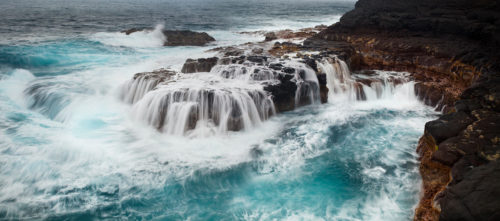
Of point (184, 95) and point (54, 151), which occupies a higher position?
point (184, 95)

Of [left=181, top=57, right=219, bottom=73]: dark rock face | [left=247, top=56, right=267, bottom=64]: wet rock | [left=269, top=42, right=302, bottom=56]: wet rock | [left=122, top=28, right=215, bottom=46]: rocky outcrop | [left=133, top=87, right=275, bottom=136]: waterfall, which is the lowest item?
[left=133, top=87, right=275, bottom=136]: waterfall

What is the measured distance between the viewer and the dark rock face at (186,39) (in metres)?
23.7

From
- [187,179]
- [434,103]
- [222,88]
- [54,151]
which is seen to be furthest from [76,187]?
[434,103]

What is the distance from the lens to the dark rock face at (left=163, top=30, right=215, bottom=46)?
23688 millimetres

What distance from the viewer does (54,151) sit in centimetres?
770

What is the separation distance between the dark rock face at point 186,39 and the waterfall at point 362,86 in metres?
13.9

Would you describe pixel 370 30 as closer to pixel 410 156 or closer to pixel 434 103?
pixel 434 103

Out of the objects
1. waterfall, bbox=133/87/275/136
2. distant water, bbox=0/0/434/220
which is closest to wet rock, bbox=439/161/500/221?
distant water, bbox=0/0/434/220

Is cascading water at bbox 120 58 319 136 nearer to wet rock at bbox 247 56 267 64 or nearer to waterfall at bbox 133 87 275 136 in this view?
waterfall at bbox 133 87 275 136

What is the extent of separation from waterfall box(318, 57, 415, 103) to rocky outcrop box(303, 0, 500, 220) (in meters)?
0.65

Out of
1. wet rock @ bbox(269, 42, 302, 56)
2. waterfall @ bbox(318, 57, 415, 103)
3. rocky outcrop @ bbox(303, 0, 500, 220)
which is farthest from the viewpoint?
wet rock @ bbox(269, 42, 302, 56)

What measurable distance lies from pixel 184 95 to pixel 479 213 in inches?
321

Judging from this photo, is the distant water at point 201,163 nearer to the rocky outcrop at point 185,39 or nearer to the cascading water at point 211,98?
the cascading water at point 211,98

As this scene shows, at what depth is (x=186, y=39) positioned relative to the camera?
23953 millimetres
